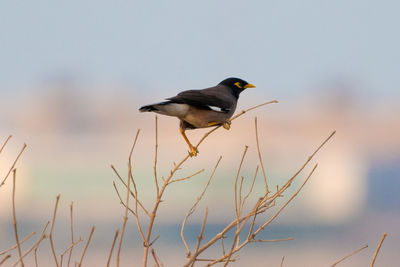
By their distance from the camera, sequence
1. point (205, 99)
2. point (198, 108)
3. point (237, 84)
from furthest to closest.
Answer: point (237, 84) < point (205, 99) < point (198, 108)

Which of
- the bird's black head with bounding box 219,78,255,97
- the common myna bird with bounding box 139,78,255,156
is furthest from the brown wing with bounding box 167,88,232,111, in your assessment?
the bird's black head with bounding box 219,78,255,97

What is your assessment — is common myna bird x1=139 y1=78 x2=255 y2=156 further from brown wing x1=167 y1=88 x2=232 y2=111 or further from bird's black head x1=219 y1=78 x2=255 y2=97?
bird's black head x1=219 y1=78 x2=255 y2=97

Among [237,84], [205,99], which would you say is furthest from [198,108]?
[237,84]

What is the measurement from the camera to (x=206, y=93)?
311 inches

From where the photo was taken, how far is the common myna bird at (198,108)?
22.9ft

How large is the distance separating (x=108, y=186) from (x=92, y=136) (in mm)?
16852

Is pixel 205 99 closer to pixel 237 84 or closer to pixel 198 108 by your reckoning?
pixel 198 108

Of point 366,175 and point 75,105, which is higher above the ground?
point 75,105

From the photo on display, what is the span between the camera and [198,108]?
7371mm

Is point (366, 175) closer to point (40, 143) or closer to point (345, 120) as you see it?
point (345, 120)

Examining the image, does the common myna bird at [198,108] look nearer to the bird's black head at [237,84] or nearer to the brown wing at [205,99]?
the brown wing at [205,99]

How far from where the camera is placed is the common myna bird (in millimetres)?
6973

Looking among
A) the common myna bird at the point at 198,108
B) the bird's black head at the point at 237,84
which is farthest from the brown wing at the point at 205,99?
the bird's black head at the point at 237,84

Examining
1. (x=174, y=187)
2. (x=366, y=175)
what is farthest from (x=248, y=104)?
(x=174, y=187)
